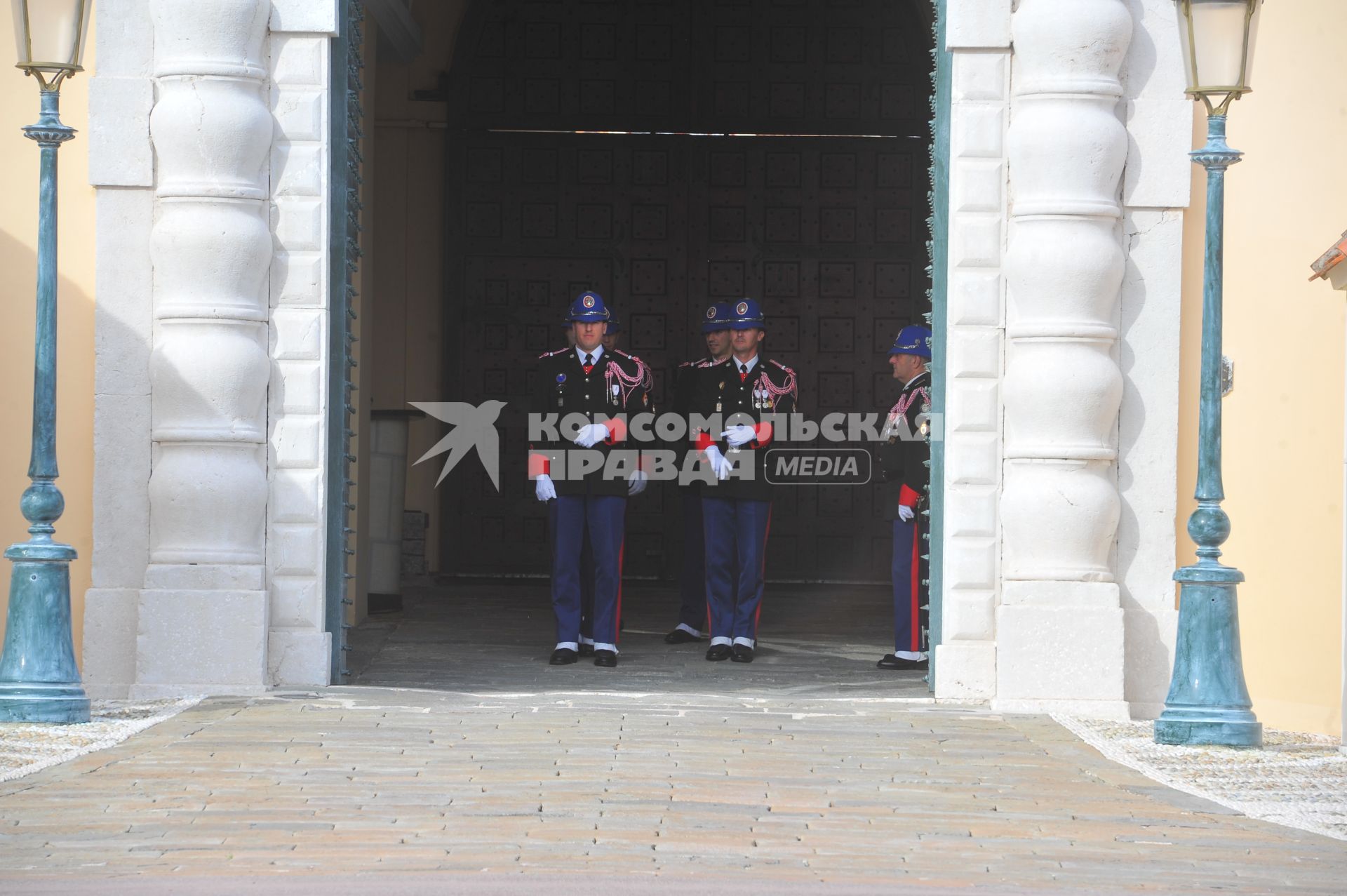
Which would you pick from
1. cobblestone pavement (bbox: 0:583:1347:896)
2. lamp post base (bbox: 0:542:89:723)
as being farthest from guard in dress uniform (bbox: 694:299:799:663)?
lamp post base (bbox: 0:542:89:723)

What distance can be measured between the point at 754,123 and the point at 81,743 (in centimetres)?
787

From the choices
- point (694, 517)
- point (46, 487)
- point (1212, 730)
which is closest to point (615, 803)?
point (1212, 730)

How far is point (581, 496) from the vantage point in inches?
374

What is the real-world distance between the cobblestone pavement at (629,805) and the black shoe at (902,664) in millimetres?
1680

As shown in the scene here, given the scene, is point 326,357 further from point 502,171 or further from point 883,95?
point 883,95

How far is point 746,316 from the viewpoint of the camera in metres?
9.78

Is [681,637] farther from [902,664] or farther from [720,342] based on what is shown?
[720,342]

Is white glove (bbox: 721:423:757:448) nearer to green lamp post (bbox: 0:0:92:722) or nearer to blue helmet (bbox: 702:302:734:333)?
blue helmet (bbox: 702:302:734:333)

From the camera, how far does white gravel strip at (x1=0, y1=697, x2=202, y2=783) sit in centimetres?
629

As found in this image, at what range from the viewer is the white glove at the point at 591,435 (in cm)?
932

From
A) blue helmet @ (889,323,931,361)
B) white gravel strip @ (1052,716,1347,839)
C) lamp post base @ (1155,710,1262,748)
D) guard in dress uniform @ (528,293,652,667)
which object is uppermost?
blue helmet @ (889,323,931,361)

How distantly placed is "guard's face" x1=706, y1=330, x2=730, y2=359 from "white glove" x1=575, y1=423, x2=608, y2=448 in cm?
96

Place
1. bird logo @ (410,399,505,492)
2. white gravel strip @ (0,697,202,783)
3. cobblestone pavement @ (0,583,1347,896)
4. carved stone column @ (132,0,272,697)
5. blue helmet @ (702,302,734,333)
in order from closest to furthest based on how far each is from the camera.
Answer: cobblestone pavement @ (0,583,1347,896)
white gravel strip @ (0,697,202,783)
carved stone column @ (132,0,272,697)
blue helmet @ (702,302,734,333)
bird logo @ (410,399,505,492)

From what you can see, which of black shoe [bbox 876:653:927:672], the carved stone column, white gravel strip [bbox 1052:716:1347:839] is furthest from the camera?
black shoe [bbox 876:653:927:672]
